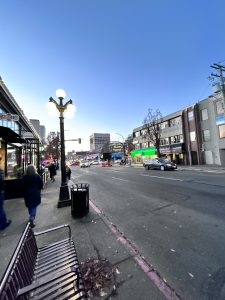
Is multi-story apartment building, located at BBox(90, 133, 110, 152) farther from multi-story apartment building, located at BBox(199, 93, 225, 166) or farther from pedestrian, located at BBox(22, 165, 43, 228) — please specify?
pedestrian, located at BBox(22, 165, 43, 228)

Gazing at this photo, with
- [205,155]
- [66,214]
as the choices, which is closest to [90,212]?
[66,214]

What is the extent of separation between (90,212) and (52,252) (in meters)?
3.54

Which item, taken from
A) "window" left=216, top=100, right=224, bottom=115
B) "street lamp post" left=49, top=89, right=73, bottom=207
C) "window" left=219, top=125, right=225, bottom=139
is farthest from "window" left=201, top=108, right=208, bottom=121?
"street lamp post" left=49, top=89, right=73, bottom=207

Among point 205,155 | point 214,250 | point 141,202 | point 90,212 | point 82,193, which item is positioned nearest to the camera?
point 214,250

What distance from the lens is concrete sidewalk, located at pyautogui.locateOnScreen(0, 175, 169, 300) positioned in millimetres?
2625

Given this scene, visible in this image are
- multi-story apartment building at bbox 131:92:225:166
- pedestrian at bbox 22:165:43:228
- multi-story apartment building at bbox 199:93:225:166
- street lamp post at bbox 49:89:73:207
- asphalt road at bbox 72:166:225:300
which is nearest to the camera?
asphalt road at bbox 72:166:225:300

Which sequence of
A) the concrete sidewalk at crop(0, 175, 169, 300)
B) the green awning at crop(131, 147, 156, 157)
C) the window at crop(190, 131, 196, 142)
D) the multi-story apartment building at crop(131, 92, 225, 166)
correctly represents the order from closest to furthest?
the concrete sidewalk at crop(0, 175, 169, 300) < the multi-story apartment building at crop(131, 92, 225, 166) < the window at crop(190, 131, 196, 142) < the green awning at crop(131, 147, 156, 157)

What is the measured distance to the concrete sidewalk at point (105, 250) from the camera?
103 inches

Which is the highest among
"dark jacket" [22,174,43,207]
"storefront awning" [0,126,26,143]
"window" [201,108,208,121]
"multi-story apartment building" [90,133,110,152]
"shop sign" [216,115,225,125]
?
"multi-story apartment building" [90,133,110,152]

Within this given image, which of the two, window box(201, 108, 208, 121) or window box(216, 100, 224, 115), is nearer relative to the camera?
window box(216, 100, 224, 115)

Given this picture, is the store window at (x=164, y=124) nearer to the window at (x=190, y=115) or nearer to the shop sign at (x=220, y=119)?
the window at (x=190, y=115)

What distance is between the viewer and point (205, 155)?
3403cm

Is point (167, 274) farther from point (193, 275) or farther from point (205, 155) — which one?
point (205, 155)

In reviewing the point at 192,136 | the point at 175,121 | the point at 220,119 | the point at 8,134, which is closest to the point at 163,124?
the point at 175,121
